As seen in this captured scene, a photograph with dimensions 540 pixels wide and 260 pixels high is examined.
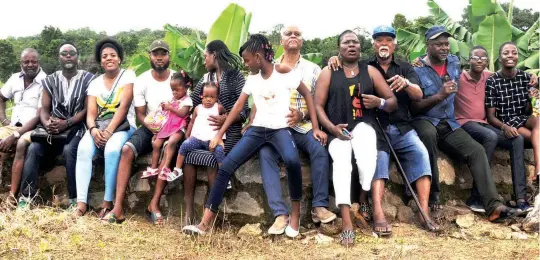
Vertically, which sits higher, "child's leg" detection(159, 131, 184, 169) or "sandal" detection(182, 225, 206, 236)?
"child's leg" detection(159, 131, 184, 169)

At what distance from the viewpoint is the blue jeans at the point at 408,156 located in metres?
4.48

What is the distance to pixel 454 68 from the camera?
16.7 ft

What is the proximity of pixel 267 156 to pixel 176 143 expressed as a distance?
92 cm

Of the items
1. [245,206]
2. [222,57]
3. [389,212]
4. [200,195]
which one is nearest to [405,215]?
[389,212]

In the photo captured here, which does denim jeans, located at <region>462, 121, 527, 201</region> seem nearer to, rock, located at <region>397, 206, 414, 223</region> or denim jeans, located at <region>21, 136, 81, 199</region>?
rock, located at <region>397, 206, 414, 223</region>

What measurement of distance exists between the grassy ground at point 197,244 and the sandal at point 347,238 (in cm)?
5

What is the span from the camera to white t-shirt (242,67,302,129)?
14.7ft

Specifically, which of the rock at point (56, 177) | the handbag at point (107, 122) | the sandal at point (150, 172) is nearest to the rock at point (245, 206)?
the sandal at point (150, 172)

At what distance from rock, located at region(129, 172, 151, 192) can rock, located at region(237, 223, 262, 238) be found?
1186mm

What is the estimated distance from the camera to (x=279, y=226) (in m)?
4.25

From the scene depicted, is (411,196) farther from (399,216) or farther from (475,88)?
(475,88)

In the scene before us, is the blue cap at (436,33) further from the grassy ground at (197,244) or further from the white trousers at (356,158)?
the grassy ground at (197,244)

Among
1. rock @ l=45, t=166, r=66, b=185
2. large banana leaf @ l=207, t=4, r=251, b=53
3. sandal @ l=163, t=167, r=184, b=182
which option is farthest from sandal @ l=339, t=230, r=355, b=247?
large banana leaf @ l=207, t=4, r=251, b=53

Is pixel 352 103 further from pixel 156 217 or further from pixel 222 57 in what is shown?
pixel 156 217
